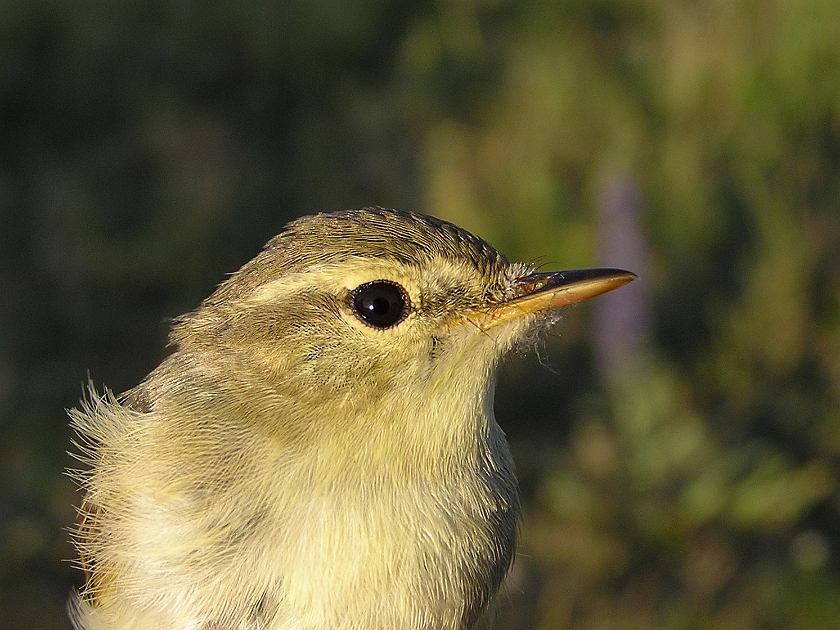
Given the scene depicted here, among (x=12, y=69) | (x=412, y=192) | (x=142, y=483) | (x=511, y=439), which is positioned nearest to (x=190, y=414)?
(x=142, y=483)

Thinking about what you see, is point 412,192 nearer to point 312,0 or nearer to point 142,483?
point 312,0

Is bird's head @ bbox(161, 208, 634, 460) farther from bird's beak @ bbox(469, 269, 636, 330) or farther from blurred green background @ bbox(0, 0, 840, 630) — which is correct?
blurred green background @ bbox(0, 0, 840, 630)

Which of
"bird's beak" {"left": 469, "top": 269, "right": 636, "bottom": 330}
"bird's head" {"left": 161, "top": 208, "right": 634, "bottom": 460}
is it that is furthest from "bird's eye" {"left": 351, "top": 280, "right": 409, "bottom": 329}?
"bird's beak" {"left": 469, "top": 269, "right": 636, "bottom": 330}

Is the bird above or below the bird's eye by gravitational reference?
below

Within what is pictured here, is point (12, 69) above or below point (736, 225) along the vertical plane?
above

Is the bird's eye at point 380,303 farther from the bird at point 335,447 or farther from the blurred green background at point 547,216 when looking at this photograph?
the blurred green background at point 547,216

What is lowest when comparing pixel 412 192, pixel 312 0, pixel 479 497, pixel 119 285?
→ pixel 479 497

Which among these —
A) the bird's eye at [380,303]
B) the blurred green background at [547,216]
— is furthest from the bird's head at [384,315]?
the blurred green background at [547,216]
